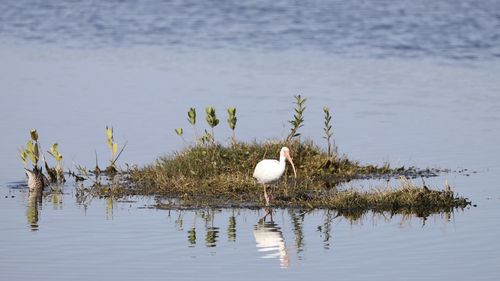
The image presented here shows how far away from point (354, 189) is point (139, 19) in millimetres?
26642

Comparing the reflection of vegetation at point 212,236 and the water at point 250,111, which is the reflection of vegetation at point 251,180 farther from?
the reflection of vegetation at point 212,236

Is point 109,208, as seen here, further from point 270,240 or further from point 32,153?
point 270,240

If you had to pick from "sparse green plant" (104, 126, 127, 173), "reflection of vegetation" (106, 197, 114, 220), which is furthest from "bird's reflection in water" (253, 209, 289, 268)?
"sparse green plant" (104, 126, 127, 173)

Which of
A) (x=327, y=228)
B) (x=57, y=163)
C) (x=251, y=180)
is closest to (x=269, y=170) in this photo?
(x=251, y=180)

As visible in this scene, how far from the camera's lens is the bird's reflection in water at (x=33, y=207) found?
1645 cm

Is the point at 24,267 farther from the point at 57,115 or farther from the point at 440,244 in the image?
the point at 57,115

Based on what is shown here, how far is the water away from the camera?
47.7 feet

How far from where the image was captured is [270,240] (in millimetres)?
15422

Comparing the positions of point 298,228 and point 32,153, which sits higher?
point 32,153

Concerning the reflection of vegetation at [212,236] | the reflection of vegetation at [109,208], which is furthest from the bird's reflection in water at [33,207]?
the reflection of vegetation at [212,236]

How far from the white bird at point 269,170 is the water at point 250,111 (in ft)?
1.69

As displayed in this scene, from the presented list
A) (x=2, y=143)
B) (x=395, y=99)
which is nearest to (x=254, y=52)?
(x=395, y=99)

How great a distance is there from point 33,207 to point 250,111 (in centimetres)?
809

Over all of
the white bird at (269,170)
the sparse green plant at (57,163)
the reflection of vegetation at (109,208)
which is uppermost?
the sparse green plant at (57,163)
